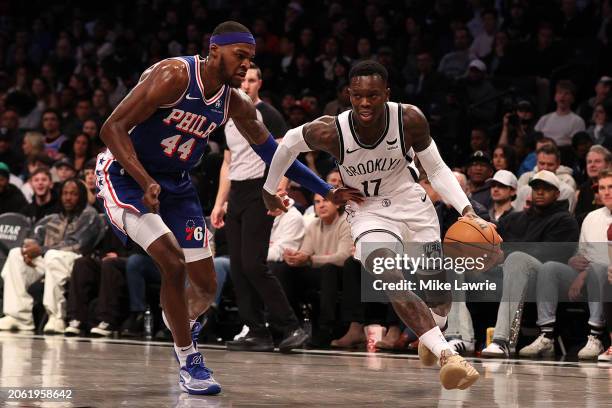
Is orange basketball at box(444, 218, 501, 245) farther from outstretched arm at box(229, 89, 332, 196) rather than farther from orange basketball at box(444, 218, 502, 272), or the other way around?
outstretched arm at box(229, 89, 332, 196)

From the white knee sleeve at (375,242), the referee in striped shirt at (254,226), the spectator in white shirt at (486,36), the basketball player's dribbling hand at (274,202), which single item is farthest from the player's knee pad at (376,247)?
the spectator in white shirt at (486,36)

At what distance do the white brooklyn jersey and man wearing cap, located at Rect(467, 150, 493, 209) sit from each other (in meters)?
2.92

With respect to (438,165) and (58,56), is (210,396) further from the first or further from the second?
(58,56)

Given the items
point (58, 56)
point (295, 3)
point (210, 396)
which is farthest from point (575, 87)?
point (58, 56)

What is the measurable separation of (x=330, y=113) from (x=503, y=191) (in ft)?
10.0

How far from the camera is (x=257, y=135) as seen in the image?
5.89 m

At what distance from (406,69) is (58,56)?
5.92 metres

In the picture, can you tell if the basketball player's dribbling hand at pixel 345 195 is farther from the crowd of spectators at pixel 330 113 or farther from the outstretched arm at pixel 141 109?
the crowd of spectators at pixel 330 113

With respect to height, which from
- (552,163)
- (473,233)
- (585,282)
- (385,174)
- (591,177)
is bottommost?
(585,282)

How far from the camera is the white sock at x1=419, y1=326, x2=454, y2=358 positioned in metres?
5.21

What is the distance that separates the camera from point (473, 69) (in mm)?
11375

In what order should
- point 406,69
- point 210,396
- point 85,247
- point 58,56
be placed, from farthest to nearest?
point 58,56, point 406,69, point 85,247, point 210,396

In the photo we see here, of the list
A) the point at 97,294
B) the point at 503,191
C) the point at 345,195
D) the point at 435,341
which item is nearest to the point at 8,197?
the point at 97,294

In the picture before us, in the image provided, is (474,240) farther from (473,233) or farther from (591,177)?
(591,177)
